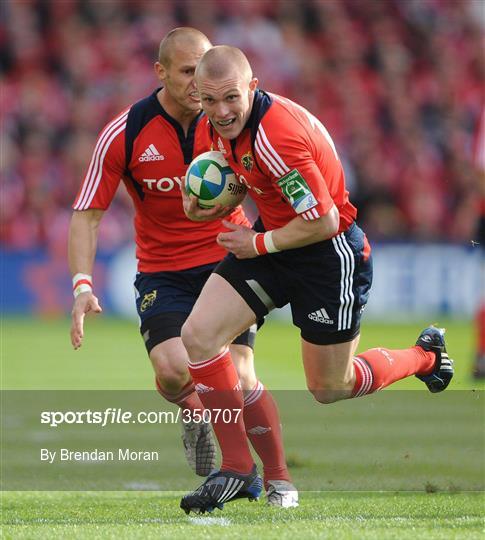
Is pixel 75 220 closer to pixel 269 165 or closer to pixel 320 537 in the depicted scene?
pixel 269 165

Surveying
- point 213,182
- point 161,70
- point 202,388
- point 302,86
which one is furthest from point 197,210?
point 302,86

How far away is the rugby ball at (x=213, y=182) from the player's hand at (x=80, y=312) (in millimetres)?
712

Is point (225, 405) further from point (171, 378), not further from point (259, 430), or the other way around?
point (171, 378)

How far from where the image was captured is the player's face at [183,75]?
19.5 feet

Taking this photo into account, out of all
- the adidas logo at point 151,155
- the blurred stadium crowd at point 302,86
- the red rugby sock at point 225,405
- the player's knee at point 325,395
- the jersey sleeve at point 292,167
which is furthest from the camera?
the blurred stadium crowd at point 302,86

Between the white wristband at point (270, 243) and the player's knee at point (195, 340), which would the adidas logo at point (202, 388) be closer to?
the player's knee at point (195, 340)

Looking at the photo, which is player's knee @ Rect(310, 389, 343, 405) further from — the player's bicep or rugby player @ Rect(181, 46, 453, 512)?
the player's bicep

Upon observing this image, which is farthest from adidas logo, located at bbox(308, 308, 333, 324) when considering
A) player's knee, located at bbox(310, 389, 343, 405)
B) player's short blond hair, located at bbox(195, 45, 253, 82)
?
player's short blond hair, located at bbox(195, 45, 253, 82)

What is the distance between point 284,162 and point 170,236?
1.43 meters

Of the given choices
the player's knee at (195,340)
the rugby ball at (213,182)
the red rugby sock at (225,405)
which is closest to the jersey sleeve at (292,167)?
the rugby ball at (213,182)

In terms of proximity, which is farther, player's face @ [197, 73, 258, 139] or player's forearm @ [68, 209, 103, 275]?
player's forearm @ [68, 209, 103, 275]

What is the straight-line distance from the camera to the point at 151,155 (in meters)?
6.18

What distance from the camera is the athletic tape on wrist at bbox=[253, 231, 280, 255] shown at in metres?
5.30

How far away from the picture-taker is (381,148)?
17781 mm
